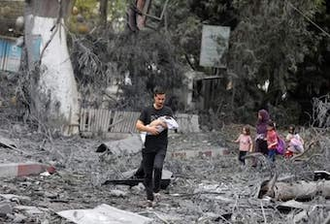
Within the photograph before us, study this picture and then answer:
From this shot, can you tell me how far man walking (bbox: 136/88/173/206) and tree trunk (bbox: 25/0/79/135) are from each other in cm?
807

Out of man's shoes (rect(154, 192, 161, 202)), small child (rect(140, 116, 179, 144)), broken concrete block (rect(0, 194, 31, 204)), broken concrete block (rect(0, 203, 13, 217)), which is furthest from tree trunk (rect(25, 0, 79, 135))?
broken concrete block (rect(0, 203, 13, 217))

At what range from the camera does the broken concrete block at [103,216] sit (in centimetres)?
702

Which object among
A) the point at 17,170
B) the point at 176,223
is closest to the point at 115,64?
the point at 17,170

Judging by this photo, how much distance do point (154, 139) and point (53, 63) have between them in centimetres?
900

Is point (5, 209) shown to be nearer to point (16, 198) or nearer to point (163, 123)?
point (16, 198)

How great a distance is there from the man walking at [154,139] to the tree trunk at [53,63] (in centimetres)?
807

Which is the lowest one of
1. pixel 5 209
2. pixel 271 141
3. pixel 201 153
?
pixel 201 153

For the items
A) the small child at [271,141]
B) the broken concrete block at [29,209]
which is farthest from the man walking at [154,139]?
the small child at [271,141]

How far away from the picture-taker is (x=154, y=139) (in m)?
8.14

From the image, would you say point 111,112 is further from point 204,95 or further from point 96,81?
point 204,95

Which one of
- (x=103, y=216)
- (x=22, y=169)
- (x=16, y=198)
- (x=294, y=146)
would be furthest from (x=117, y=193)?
(x=294, y=146)

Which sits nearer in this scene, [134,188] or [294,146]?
[134,188]

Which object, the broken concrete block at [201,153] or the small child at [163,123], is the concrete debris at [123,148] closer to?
the broken concrete block at [201,153]

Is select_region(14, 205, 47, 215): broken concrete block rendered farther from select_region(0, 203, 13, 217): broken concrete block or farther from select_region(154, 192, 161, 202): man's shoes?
select_region(154, 192, 161, 202): man's shoes
